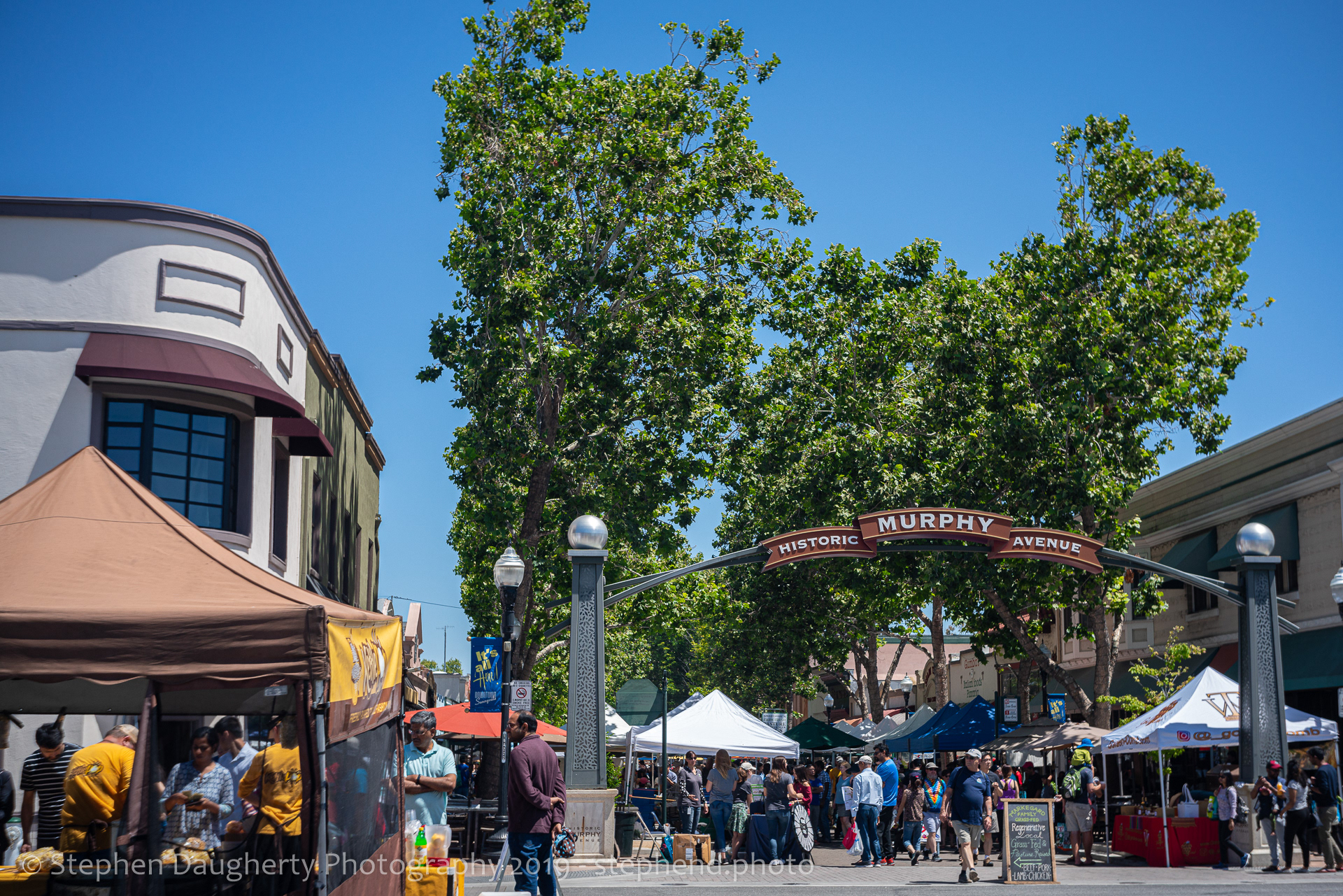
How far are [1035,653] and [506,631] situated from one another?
1585cm

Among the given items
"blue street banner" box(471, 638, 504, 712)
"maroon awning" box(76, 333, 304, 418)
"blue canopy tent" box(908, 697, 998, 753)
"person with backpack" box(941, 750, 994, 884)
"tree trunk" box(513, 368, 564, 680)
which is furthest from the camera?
"blue canopy tent" box(908, 697, 998, 753)

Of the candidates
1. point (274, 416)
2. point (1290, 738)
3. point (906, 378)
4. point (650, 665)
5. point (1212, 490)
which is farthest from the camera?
point (650, 665)

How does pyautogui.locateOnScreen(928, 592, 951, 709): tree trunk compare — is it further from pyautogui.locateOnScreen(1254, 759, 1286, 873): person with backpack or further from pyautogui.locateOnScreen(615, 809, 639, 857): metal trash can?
pyautogui.locateOnScreen(1254, 759, 1286, 873): person with backpack

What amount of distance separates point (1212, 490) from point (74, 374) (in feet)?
88.4

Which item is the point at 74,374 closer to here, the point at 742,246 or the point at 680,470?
the point at 680,470

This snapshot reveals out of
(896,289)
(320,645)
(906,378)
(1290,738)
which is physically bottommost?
(1290,738)

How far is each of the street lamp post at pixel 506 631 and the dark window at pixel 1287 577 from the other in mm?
17780

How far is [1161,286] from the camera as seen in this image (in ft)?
90.1

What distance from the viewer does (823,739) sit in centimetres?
3519

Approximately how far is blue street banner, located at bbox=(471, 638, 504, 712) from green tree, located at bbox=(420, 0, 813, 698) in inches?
184

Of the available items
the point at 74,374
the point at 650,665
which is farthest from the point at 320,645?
the point at 650,665

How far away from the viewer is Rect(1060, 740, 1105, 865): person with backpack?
21344 millimetres

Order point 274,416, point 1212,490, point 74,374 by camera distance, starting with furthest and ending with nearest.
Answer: point 1212,490 → point 274,416 → point 74,374

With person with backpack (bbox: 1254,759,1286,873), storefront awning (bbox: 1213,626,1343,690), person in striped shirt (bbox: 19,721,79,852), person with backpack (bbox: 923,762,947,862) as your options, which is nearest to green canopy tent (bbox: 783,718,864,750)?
person with backpack (bbox: 923,762,947,862)
